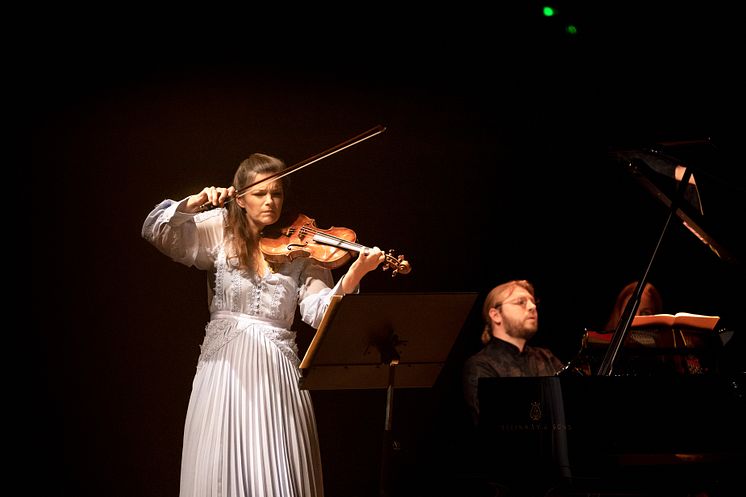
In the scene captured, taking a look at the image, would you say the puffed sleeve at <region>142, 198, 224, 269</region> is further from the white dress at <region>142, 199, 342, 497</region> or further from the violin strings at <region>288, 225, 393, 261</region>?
the violin strings at <region>288, 225, 393, 261</region>

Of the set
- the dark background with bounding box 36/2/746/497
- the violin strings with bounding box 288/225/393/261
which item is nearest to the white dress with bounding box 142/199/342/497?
the violin strings with bounding box 288/225/393/261

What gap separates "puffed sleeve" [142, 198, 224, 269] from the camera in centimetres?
266

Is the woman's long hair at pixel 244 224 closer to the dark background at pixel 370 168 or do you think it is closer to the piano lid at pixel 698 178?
the dark background at pixel 370 168

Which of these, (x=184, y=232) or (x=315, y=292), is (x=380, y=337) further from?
(x=184, y=232)

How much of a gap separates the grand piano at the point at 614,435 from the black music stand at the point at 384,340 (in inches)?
9.6

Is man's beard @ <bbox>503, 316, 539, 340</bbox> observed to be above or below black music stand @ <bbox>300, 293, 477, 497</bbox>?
above

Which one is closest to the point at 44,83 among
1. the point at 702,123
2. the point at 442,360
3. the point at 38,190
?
the point at 38,190

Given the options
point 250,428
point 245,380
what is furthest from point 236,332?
point 250,428

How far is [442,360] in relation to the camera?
262cm

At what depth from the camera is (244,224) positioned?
2.83 m

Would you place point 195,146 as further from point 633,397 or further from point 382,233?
point 633,397

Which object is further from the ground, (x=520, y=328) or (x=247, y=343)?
(x=520, y=328)

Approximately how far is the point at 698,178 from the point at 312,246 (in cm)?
165

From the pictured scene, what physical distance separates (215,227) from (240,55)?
119 cm
